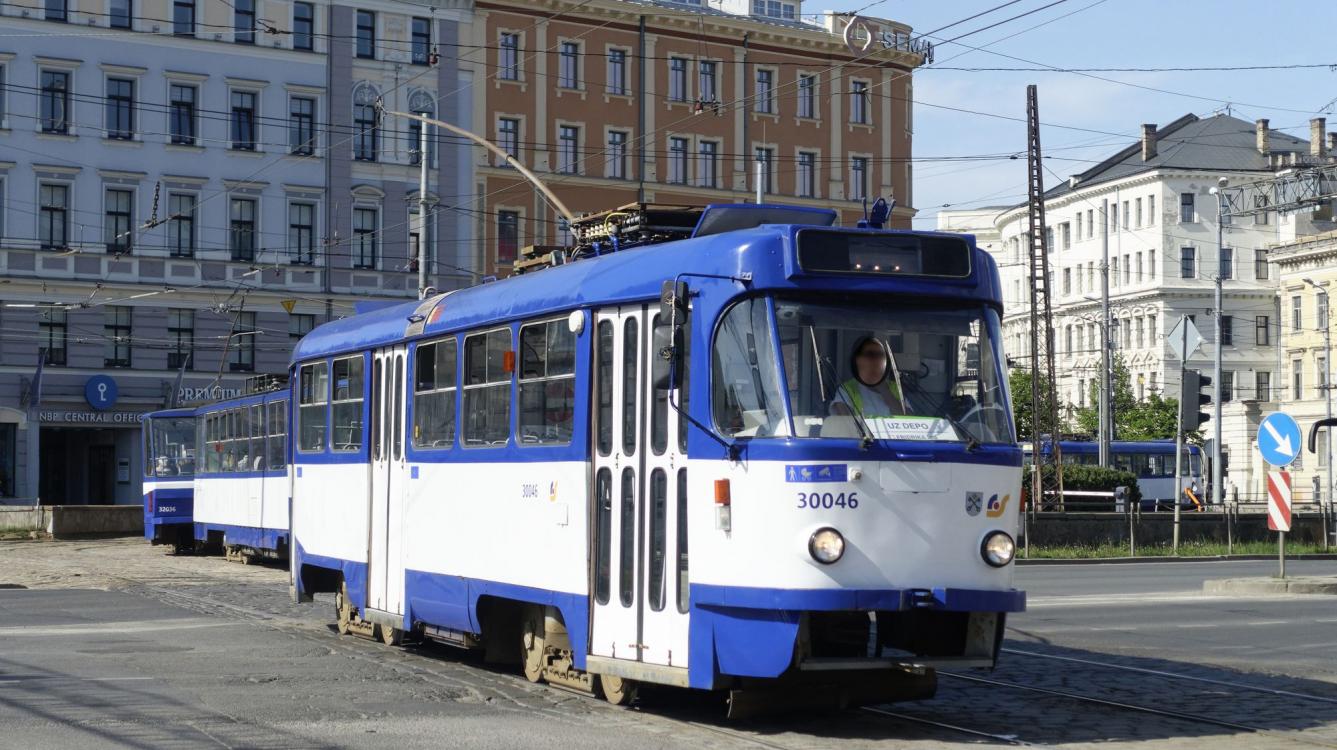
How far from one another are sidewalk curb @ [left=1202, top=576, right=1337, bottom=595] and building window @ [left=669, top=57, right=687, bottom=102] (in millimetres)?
44293

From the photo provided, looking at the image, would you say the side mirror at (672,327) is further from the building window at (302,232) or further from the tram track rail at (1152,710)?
the building window at (302,232)

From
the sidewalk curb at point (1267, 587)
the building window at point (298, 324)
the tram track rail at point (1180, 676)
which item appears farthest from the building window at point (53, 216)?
the tram track rail at point (1180, 676)

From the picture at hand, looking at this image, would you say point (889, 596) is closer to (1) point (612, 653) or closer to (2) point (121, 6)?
(1) point (612, 653)

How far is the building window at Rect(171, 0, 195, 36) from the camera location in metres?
58.5

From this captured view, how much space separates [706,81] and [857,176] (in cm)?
762

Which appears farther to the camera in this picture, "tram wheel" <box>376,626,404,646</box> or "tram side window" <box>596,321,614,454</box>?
"tram wheel" <box>376,626,404,646</box>

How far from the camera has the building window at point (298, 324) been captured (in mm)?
60500

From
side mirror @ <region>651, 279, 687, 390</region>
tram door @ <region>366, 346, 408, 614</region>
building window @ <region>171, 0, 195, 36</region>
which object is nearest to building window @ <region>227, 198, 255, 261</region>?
building window @ <region>171, 0, 195, 36</region>

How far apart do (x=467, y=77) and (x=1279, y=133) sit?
59.5 metres

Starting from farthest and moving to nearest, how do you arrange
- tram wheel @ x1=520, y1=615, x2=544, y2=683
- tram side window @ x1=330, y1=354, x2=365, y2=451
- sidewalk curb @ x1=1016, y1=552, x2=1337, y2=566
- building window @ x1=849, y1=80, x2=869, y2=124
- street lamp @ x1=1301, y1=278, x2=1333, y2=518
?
1. street lamp @ x1=1301, y1=278, x2=1333, y2=518
2. building window @ x1=849, y1=80, x2=869, y2=124
3. sidewalk curb @ x1=1016, y1=552, x2=1337, y2=566
4. tram side window @ x1=330, y1=354, x2=365, y2=451
5. tram wheel @ x1=520, y1=615, x2=544, y2=683

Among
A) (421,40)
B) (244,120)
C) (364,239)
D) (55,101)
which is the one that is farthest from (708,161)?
(55,101)

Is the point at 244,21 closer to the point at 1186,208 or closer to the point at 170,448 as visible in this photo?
the point at 170,448

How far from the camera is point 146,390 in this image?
5838cm

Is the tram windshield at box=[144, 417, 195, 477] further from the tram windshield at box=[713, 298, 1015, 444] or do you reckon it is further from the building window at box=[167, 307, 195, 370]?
the tram windshield at box=[713, 298, 1015, 444]
